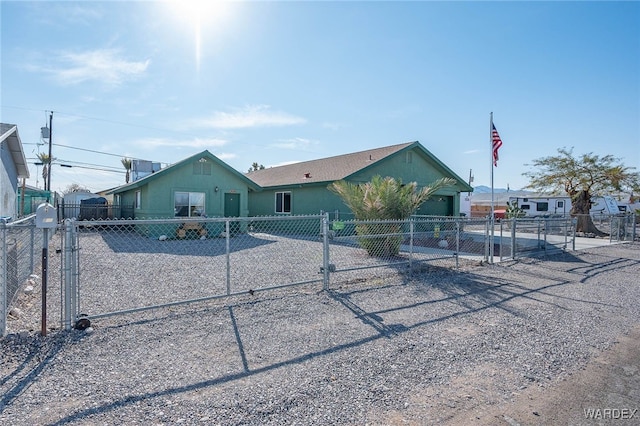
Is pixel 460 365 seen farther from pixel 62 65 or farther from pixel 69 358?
pixel 62 65

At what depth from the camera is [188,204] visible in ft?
55.4

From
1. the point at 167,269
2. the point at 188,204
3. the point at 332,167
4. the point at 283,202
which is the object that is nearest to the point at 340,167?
the point at 332,167

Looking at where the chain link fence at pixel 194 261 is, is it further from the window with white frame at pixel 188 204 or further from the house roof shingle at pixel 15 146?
the house roof shingle at pixel 15 146

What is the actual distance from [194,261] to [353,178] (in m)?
8.43

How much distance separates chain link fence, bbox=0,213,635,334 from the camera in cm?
496

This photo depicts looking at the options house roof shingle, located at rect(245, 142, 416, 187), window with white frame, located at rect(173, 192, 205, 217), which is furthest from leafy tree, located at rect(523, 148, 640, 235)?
window with white frame, located at rect(173, 192, 205, 217)

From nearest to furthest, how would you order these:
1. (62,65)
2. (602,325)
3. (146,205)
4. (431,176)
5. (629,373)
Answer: (629,373)
(602,325)
(62,65)
(146,205)
(431,176)

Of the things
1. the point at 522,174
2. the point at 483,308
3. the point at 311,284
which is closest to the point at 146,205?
the point at 311,284

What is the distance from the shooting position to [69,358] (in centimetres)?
378

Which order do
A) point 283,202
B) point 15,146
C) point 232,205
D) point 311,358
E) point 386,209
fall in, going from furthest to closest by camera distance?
point 283,202 < point 232,205 < point 15,146 < point 386,209 < point 311,358

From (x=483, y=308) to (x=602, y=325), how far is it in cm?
152

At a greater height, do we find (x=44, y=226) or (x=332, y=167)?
(x=332, y=167)

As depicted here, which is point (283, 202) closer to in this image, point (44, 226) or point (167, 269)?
point (167, 269)

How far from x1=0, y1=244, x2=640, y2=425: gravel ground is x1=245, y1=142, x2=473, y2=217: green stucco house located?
10.9 metres
